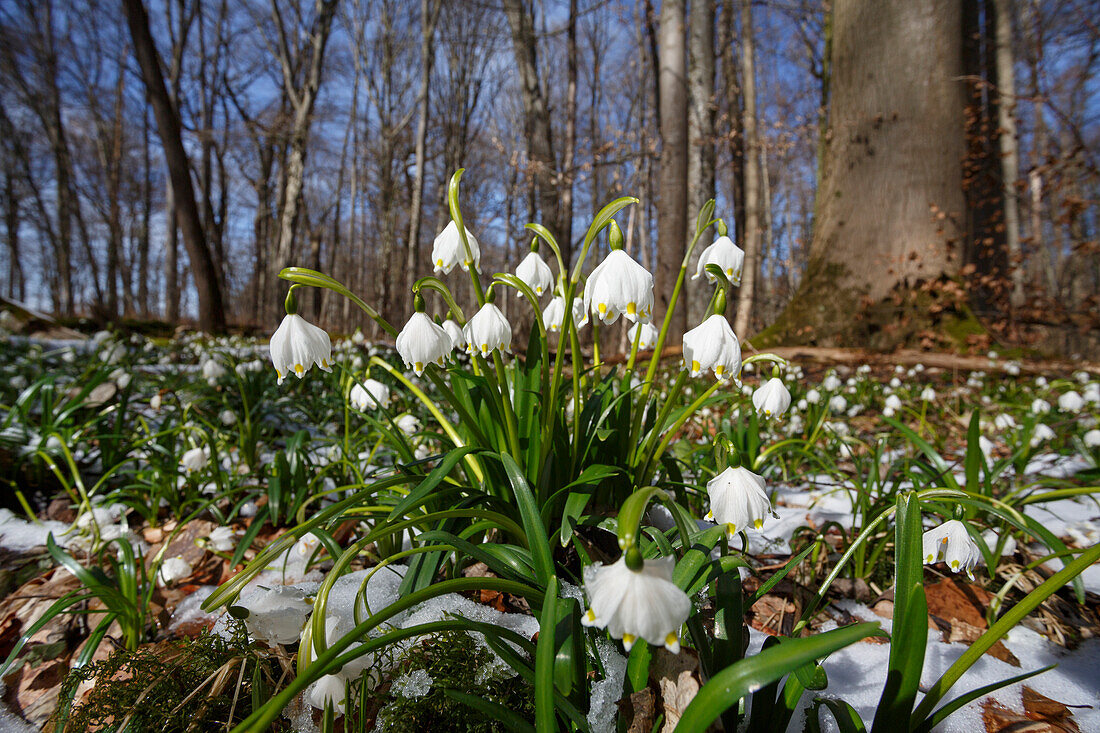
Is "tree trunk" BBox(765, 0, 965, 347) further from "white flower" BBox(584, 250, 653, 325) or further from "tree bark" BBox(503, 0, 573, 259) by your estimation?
"white flower" BBox(584, 250, 653, 325)

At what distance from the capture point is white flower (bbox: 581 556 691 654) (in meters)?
0.60

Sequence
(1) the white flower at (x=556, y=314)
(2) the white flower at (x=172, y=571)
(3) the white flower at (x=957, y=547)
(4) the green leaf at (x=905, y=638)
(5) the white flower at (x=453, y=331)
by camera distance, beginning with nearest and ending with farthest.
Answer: (4) the green leaf at (x=905, y=638) → (3) the white flower at (x=957, y=547) → (5) the white flower at (x=453, y=331) → (1) the white flower at (x=556, y=314) → (2) the white flower at (x=172, y=571)

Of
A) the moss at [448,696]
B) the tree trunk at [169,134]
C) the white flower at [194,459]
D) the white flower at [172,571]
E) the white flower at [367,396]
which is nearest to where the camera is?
the moss at [448,696]

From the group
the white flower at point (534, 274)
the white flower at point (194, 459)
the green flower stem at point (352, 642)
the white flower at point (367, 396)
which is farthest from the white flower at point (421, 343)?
the white flower at point (194, 459)

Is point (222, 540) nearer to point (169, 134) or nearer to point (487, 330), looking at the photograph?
point (487, 330)

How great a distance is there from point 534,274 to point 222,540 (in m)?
1.36

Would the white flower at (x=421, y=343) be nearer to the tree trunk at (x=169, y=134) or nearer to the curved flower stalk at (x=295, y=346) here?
the curved flower stalk at (x=295, y=346)

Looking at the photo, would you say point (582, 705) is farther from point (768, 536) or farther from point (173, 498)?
point (173, 498)

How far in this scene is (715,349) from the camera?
3.28 ft

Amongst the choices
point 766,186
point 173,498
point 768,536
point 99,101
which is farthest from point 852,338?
point 99,101

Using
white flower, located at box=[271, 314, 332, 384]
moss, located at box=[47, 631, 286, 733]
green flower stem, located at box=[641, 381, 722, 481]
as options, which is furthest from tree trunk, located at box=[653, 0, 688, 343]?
moss, located at box=[47, 631, 286, 733]

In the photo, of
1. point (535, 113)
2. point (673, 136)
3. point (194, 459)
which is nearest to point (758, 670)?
point (194, 459)

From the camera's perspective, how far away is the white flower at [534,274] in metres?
1.37

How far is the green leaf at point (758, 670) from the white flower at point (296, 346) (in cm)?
90
